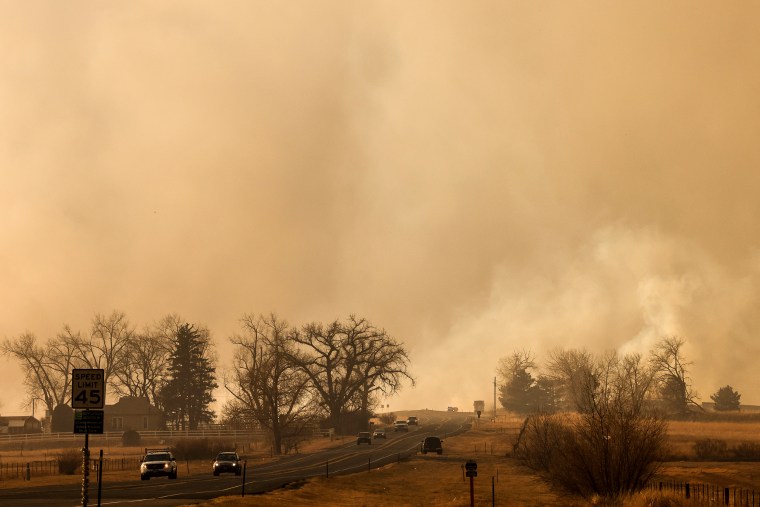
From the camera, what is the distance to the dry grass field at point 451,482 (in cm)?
4644

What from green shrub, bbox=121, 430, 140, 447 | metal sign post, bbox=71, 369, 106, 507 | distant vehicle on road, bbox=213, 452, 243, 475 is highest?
metal sign post, bbox=71, 369, 106, 507

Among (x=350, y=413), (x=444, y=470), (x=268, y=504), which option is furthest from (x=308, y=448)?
(x=268, y=504)

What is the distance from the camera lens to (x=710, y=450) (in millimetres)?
82000

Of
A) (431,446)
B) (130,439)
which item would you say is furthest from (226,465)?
(130,439)

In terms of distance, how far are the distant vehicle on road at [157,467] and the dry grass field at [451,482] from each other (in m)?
3.15

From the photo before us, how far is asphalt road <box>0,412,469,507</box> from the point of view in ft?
141

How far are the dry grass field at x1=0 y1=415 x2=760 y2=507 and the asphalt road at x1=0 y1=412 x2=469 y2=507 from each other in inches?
101

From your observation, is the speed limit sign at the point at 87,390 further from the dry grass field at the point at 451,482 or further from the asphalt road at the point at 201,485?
the asphalt road at the point at 201,485

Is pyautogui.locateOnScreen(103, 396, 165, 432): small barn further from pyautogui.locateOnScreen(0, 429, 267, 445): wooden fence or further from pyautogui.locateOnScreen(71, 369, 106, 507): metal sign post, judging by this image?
pyautogui.locateOnScreen(71, 369, 106, 507): metal sign post

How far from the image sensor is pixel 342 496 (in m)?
51.5

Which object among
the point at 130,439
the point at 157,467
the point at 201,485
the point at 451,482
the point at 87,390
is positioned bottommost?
the point at 130,439

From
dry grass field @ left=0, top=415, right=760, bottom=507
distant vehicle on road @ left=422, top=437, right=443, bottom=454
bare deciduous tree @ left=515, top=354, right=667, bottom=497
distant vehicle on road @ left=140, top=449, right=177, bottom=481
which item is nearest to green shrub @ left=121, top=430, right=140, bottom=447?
dry grass field @ left=0, top=415, right=760, bottom=507

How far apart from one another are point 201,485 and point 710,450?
5127 cm

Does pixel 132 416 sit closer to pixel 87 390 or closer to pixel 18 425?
pixel 18 425
